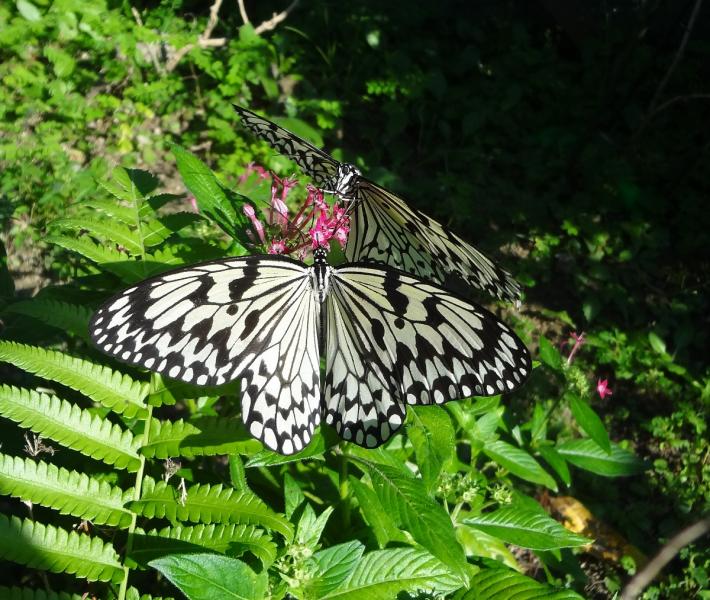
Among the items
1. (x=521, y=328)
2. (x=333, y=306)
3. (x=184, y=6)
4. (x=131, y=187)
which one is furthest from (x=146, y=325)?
(x=184, y=6)

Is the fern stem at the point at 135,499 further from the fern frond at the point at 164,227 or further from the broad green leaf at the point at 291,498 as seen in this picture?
the fern frond at the point at 164,227

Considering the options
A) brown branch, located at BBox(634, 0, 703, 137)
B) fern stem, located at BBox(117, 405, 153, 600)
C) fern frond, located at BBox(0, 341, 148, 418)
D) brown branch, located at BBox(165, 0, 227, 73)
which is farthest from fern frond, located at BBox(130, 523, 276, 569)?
brown branch, located at BBox(634, 0, 703, 137)

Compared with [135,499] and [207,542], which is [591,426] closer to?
[207,542]

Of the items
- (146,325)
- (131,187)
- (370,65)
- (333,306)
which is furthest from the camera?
(370,65)

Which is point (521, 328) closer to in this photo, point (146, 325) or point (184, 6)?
point (146, 325)

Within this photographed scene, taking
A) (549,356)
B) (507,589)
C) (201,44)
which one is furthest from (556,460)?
(201,44)

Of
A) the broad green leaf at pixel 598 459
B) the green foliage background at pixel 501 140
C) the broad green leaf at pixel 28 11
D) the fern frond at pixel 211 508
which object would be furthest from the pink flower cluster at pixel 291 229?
the broad green leaf at pixel 28 11

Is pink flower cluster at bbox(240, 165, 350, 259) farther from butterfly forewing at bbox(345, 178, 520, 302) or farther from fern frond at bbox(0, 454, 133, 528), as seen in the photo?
fern frond at bbox(0, 454, 133, 528)
